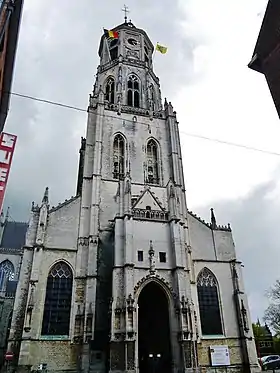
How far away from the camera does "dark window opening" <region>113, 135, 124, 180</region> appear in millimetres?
32594

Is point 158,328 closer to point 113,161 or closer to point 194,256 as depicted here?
point 194,256

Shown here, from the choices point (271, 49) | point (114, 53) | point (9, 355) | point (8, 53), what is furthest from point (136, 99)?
point (271, 49)

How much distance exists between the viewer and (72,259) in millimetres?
26281

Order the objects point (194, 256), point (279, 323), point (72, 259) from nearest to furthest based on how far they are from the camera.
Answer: point (72, 259) → point (194, 256) → point (279, 323)

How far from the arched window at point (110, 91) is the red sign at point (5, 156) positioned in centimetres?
2878

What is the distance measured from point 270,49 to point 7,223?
162 feet

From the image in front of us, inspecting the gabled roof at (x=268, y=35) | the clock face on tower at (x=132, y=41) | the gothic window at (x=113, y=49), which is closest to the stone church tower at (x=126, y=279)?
the gothic window at (x=113, y=49)

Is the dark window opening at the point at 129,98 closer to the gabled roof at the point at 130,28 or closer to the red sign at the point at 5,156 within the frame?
the gabled roof at the point at 130,28

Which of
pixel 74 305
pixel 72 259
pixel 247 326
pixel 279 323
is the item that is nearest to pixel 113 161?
pixel 72 259

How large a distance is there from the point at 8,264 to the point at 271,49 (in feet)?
143

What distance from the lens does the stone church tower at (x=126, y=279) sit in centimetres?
2256

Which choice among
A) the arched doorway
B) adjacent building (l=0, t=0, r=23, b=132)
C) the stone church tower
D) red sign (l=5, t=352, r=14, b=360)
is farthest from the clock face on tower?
red sign (l=5, t=352, r=14, b=360)

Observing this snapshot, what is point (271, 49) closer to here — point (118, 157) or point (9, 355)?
point (9, 355)

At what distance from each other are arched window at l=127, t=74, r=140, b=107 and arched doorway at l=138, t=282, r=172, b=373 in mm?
24137
